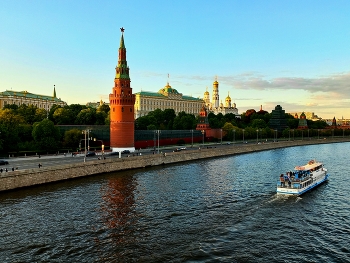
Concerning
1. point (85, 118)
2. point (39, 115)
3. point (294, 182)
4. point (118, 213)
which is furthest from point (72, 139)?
point (294, 182)

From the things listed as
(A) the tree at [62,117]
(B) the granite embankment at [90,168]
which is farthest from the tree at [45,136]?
(A) the tree at [62,117]

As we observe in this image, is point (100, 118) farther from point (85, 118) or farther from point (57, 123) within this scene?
point (57, 123)

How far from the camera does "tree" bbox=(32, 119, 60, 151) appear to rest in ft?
239

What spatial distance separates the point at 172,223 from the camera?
101 ft

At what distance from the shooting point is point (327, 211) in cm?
3591

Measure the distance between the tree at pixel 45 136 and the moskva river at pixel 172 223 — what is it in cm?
2628

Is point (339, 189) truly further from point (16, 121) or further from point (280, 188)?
point (16, 121)

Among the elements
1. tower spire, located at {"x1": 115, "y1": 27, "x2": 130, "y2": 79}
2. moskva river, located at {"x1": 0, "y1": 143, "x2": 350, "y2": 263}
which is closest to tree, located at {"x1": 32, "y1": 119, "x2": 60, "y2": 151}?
tower spire, located at {"x1": 115, "y1": 27, "x2": 130, "y2": 79}

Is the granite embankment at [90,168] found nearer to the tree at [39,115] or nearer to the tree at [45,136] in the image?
the tree at [45,136]

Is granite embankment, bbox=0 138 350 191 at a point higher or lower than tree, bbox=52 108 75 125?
lower

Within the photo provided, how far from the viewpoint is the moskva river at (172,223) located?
24.5 m

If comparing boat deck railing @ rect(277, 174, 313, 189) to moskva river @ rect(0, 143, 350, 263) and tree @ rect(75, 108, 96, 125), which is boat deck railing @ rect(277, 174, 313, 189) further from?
tree @ rect(75, 108, 96, 125)

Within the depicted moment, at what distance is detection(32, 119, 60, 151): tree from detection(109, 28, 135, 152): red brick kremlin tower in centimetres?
1374

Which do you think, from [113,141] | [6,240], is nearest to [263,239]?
[6,240]
